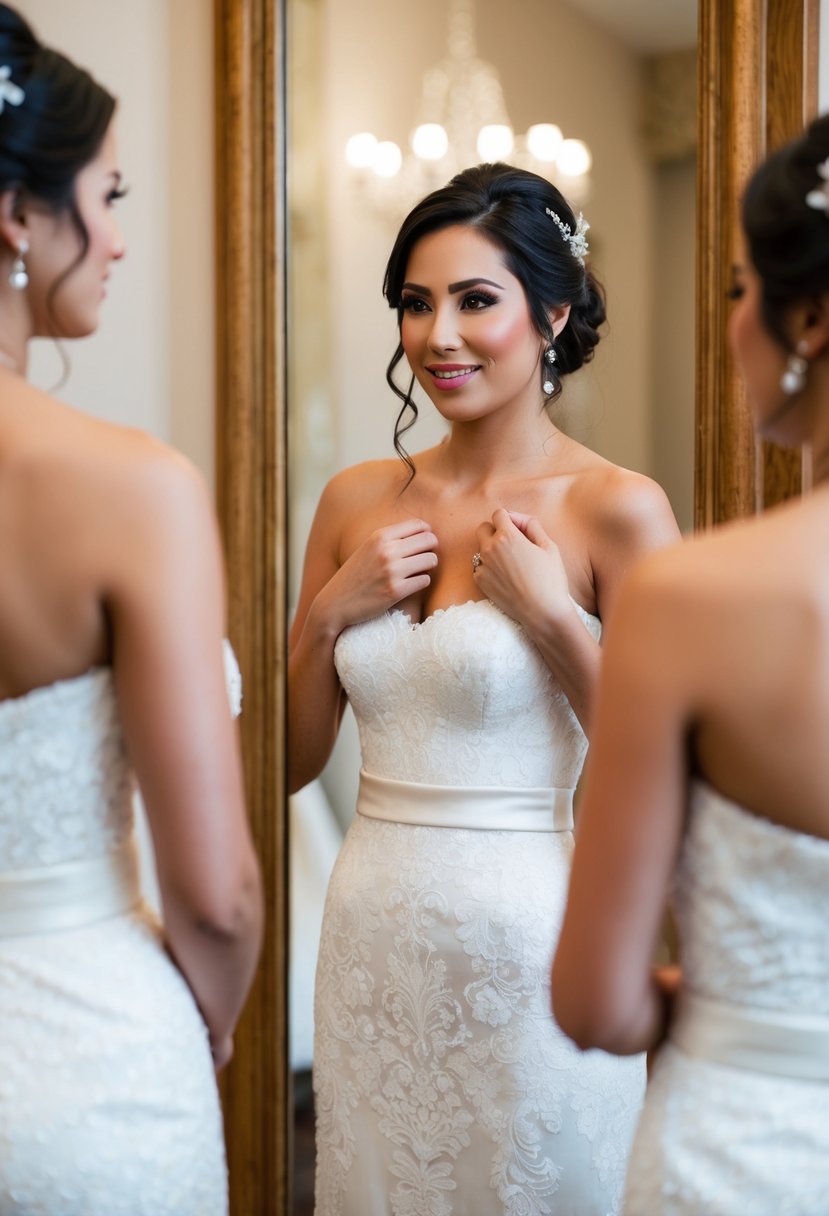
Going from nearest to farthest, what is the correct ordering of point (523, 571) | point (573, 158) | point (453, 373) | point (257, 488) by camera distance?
point (523, 571) → point (453, 373) → point (573, 158) → point (257, 488)

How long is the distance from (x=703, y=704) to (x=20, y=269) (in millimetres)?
743

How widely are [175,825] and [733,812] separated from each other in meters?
0.49

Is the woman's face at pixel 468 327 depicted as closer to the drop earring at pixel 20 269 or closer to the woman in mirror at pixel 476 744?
the woman in mirror at pixel 476 744

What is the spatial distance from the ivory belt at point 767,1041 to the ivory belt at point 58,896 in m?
0.57

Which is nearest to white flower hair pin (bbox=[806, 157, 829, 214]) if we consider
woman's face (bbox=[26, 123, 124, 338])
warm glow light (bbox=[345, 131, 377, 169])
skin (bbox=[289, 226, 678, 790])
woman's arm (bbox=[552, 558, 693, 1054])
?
woman's arm (bbox=[552, 558, 693, 1054])

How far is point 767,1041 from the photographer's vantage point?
43.0 inches

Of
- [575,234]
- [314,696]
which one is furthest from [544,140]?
[314,696]

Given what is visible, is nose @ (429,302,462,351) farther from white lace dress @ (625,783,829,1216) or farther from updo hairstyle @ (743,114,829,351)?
white lace dress @ (625,783,829,1216)

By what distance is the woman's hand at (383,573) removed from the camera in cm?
207

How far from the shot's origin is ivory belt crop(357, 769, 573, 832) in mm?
1988

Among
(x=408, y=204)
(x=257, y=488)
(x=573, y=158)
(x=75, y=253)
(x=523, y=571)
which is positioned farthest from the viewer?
(x=257, y=488)

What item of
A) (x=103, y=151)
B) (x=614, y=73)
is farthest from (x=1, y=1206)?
(x=614, y=73)

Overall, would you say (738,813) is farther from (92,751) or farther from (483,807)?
(483,807)

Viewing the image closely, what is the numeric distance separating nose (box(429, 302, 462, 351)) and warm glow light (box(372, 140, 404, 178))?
26.9 inches
